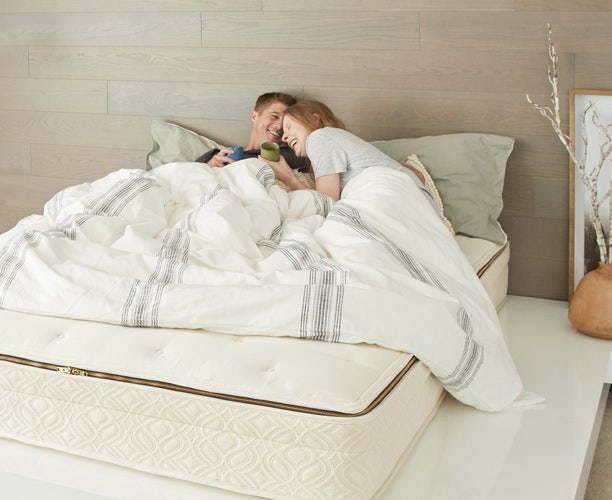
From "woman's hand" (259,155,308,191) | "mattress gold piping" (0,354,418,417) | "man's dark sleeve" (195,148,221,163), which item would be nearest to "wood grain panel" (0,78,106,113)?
"man's dark sleeve" (195,148,221,163)

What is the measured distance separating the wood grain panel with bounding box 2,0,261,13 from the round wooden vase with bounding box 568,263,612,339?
1685 mm

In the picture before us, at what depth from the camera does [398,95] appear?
129 inches

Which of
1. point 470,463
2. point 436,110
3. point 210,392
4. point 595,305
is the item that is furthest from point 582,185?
point 210,392

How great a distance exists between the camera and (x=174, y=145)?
11.7 ft

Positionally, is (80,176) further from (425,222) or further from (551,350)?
(551,350)

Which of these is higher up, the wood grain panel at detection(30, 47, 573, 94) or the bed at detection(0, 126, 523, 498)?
the wood grain panel at detection(30, 47, 573, 94)

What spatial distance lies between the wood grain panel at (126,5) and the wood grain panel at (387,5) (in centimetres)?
13

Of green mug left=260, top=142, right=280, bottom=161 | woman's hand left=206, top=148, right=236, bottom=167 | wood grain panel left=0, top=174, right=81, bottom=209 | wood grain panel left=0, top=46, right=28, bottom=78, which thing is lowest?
wood grain panel left=0, top=174, right=81, bottom=209

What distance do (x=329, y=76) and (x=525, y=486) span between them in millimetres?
1993

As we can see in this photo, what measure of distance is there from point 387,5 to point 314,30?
32 cm

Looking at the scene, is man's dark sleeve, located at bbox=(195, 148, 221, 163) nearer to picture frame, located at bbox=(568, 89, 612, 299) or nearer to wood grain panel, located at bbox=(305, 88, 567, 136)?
wood grain panel, located at bbox=(305, 88, 567, 136)

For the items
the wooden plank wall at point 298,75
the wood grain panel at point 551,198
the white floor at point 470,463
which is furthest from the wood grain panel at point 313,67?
the white floor at point 470,463

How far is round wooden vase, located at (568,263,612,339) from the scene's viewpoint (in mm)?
2740

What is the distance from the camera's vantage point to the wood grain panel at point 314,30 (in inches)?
127
